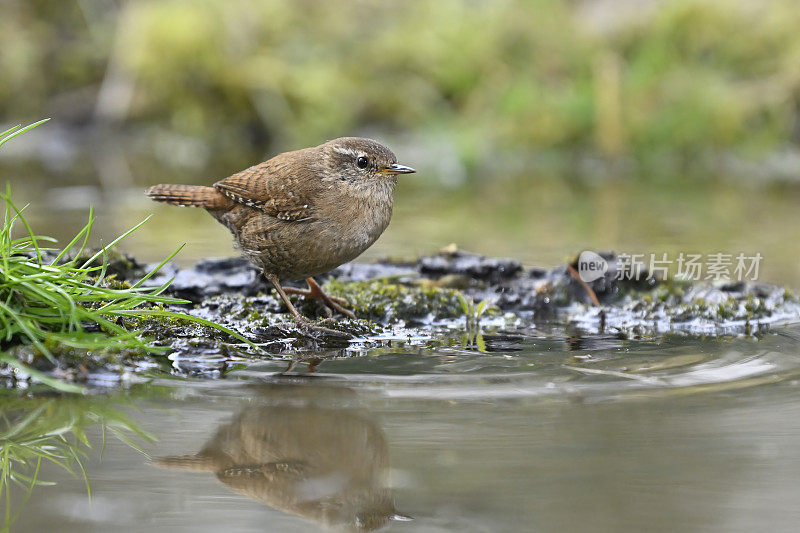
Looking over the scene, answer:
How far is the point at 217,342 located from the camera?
438 cm

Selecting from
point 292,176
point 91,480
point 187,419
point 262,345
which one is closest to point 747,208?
point 292,176

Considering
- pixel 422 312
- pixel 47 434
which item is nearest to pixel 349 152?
pixel 422 312

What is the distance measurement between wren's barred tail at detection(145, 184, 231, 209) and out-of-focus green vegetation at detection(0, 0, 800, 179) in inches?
303

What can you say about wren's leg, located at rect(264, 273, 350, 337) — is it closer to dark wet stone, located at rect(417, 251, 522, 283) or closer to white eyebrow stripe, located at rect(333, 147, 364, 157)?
white eyebrow stripe, located at rect(333, 147, 364, 157)

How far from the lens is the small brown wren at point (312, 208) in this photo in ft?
16.7

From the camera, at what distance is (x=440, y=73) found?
14320 millimetres

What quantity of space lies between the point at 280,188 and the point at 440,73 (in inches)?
370

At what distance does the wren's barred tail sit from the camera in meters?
5.66

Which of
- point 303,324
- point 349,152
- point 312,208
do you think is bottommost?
point 303,324

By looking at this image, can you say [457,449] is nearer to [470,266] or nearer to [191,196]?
[470,266]

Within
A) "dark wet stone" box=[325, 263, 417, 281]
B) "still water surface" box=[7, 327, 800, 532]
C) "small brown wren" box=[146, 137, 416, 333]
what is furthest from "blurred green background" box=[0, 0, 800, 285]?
"still water surface" box=[7, 327, 800, 532]

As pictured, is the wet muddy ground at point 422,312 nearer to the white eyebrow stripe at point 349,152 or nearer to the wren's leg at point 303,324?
the wren's leg at point 303,324

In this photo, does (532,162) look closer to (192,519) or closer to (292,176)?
(292,176)

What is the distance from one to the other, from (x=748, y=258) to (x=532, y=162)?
6972 millimetres
